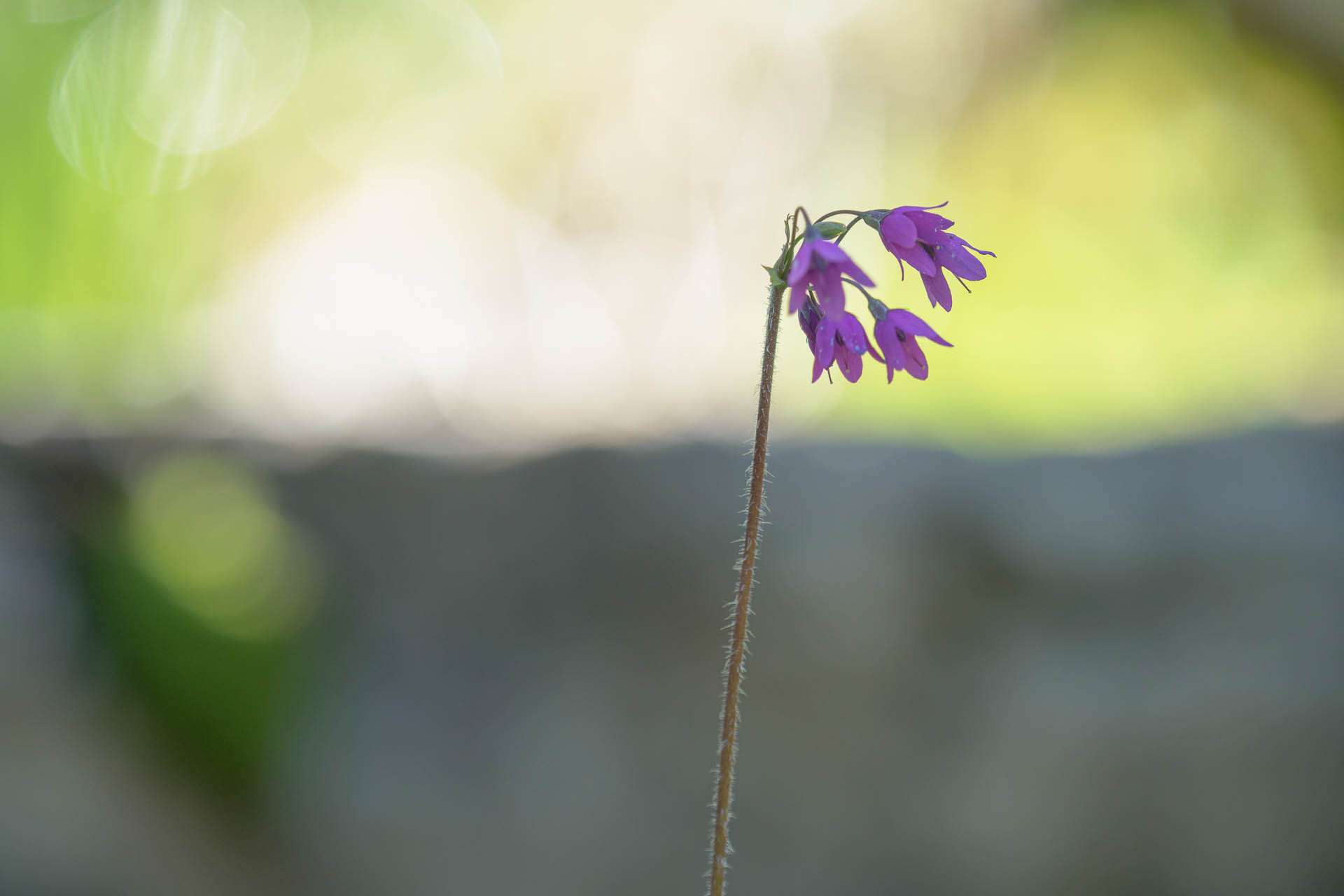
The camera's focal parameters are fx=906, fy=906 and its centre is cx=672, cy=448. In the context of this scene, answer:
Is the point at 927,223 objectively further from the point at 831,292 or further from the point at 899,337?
the point at 831,292

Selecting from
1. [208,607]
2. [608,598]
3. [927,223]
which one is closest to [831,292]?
[927,223]

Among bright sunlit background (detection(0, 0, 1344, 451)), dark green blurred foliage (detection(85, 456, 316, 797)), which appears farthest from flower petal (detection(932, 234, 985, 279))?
dark green blurred foliage (detection(85, 456, 316, 797))

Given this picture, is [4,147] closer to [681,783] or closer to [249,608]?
[249,608]

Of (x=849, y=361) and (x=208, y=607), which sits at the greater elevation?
(x=849, y=361)

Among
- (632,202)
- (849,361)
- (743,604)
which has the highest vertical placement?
(632,202)

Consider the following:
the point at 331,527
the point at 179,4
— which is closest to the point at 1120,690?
the point at 331,527

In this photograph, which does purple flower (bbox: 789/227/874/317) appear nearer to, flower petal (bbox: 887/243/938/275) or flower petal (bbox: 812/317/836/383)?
flower petal (bbox: 812/317/836/383)

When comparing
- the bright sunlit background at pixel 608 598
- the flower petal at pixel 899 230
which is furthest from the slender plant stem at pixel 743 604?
the bright sunlit background at pixel 608 598
